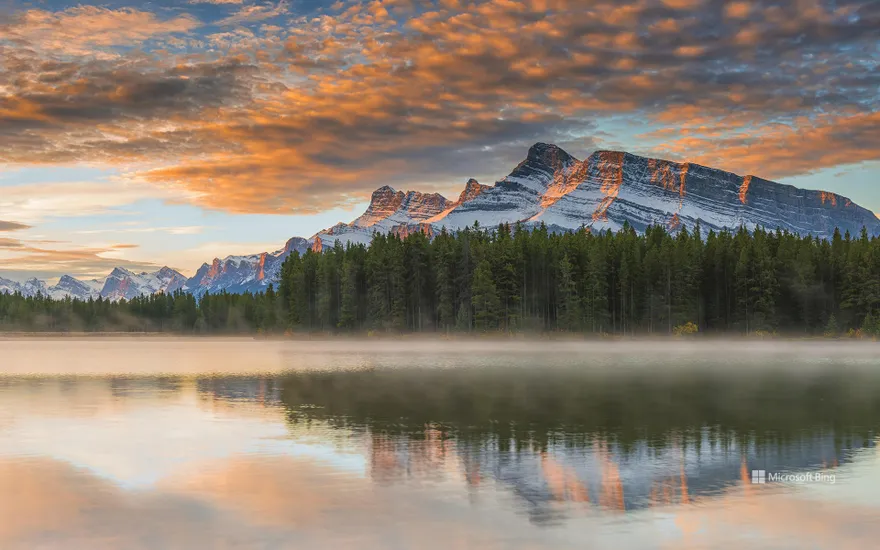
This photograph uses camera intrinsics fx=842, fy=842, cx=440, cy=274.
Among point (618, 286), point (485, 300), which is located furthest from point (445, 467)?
point (618, 286)

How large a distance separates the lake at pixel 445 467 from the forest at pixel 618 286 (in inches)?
3713

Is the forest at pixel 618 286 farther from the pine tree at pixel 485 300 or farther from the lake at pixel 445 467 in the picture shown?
the lake at pixel 445 467

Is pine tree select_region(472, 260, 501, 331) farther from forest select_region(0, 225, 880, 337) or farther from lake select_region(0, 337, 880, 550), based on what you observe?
lake select_region(0, 337, 880, 550)

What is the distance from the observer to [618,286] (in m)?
153

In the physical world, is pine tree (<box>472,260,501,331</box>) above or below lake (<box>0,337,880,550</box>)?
above

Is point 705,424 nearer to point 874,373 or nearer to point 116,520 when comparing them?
point 116,520

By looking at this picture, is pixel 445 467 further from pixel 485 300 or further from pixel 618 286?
pixel 618 286

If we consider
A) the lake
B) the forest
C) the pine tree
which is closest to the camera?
the lake

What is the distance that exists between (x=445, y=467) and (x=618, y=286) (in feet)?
431

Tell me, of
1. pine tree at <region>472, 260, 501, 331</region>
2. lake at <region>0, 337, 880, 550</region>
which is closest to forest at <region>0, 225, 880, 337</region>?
pine tree at <region>472, 260, 501, 331</region>

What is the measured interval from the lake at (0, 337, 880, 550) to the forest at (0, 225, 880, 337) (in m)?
94.3

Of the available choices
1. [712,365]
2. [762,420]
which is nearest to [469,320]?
[712,365]

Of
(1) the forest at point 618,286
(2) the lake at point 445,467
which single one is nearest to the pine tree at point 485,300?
(1) the forest at point 618,286

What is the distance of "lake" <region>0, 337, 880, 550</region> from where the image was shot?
60.5 ft
